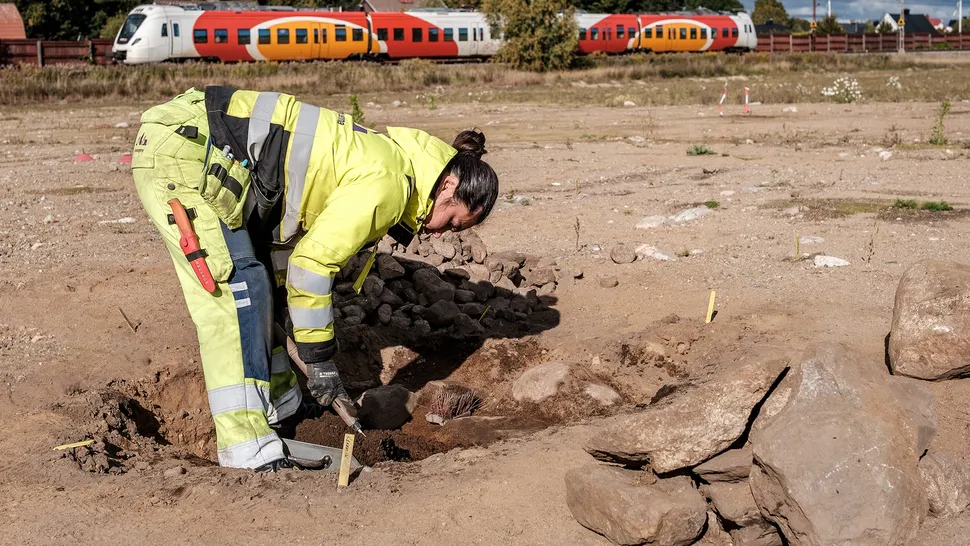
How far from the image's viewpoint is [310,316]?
3.72m

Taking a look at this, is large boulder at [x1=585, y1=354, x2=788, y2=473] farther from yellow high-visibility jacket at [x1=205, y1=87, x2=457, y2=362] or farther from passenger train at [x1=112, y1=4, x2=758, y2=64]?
passenger train at [x1=112, y1=4, x2=758, y2=64]

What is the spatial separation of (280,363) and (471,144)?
151cm

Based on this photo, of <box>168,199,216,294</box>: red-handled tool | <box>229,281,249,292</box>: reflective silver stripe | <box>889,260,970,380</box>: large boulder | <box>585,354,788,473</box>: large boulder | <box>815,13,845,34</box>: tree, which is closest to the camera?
<box>585,354,788,473</box>: large boulder

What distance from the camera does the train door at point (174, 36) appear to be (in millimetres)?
30156

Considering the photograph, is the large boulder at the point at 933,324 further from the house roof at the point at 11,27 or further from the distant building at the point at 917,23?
the distant building at the point at 917,23

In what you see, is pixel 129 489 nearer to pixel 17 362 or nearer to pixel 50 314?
pixel 17 362

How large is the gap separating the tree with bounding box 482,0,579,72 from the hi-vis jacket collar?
30977 mm

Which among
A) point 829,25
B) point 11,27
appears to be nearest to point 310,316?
point 11,27

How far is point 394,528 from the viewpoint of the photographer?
3406 millimetres

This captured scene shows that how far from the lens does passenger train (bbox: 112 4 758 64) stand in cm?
3028

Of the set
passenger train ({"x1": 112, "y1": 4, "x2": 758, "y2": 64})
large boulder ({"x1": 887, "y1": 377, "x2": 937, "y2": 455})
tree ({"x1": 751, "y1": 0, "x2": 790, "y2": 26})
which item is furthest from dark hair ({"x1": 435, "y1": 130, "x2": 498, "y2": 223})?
tree ({"x1": 751, "y1": 0, "x2": 790, "y2": 26})

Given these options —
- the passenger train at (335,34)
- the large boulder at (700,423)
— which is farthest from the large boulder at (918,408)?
the passenger train at (335,34)

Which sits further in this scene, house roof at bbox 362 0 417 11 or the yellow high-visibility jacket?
house roof at bbox 362 0 417 11

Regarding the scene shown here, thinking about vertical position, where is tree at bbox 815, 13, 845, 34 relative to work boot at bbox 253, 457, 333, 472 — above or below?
above
